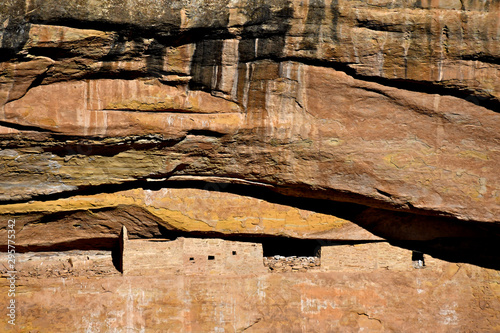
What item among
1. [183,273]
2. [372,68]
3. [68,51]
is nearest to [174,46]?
[68,51]

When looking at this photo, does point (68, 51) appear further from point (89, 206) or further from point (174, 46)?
point (89, 206)

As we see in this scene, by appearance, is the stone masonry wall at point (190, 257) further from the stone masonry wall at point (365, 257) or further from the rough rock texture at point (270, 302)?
the stone masonry wall at point (365, 257)

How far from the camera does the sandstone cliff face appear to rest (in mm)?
8516

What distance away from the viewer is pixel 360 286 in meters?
10.3

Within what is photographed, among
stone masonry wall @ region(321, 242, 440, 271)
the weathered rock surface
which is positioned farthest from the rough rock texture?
the weathered rock surface

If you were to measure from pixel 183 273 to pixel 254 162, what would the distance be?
78.9 inches

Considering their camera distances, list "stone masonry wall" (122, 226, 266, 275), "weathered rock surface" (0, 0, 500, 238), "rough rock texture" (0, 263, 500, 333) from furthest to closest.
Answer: "stone masonry wall" (122, 226, 266, 275) < "rough rock texture" (0, 263, 500, 333) < "weathered rock surface" (0, 0, 500, 238)

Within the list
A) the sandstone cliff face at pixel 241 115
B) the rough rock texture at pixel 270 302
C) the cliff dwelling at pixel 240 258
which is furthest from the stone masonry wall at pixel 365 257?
the sandstone cliff face at pixel 241 115

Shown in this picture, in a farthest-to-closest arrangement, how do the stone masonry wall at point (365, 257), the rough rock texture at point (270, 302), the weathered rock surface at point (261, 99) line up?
the stone masonry wall at point (365, 257)
the rough rock texture at point (270, 302)
the weathered rock surface at point (261, 99)

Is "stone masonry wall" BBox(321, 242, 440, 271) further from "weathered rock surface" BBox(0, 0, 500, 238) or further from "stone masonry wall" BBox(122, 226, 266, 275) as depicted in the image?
"stone masonry wall" BBox(122, 226, 266, 275)

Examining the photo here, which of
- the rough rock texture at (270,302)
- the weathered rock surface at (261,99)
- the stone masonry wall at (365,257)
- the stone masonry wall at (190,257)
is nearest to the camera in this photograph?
the weathered rock surface at (261,99)

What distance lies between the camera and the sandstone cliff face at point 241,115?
8.52 m

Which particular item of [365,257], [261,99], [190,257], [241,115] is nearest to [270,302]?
[190,257]

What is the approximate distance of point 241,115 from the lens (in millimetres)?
9227
